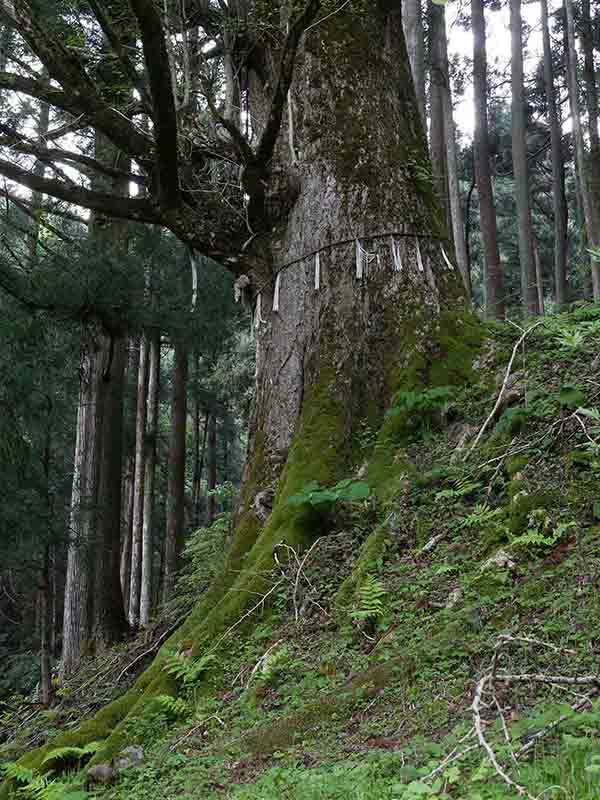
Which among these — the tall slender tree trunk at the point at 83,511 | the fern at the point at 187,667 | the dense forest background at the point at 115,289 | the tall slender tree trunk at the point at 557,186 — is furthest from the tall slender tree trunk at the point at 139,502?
the fern at the point at 187,667

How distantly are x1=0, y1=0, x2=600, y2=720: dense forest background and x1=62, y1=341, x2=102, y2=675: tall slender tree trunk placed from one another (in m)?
0.03

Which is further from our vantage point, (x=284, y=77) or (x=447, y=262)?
(x=447, y=262)

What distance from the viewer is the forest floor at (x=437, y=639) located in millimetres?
2535

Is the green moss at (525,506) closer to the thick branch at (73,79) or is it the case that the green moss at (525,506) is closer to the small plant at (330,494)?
the small plant at (330,494)

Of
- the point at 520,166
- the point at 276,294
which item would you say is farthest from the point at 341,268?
the point at 520,166

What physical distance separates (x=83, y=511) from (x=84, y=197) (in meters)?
5.62

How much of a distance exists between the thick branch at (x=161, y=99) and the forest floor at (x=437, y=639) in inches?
97.8

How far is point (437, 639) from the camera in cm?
351

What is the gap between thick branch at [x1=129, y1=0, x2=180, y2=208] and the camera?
174 inches

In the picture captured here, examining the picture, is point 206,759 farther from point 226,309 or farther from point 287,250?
point 226,309

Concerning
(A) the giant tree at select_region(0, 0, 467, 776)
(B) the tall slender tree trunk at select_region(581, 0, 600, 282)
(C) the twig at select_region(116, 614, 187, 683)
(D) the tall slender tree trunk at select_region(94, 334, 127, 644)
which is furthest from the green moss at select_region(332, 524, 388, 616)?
(B) the tall slender tree trunk at select_region(581, 0, 600, 282)

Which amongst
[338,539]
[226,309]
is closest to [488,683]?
[338,539]

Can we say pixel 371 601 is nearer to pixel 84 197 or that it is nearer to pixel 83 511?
pixel 84 197

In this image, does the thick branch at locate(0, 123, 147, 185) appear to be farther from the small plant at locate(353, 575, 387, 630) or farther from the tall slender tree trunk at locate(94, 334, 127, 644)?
the tall slender tree trunk at locate(94, 334, 127, 644)
